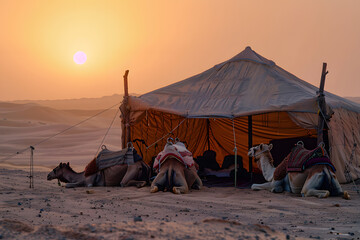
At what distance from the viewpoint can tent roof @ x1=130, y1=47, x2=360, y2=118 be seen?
1068 cm

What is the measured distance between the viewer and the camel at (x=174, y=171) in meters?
8.93

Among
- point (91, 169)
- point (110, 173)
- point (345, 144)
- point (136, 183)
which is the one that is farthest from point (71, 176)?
point (345, 144)

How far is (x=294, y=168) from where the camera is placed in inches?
342

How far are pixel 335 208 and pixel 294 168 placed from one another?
1680mm

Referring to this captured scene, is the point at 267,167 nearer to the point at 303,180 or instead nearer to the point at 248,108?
the point at 303,180

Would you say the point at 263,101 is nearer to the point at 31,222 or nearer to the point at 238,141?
the point at 238,141

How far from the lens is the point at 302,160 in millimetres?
8555

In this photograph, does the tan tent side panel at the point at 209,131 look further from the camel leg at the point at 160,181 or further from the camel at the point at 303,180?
the camel leg at the point at 160,181

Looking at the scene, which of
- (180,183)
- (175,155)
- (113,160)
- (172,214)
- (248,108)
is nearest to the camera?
(172,214)

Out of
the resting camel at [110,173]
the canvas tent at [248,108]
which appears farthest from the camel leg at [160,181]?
the canvas tent at [248,108]

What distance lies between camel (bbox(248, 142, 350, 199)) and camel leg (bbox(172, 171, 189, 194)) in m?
1.42

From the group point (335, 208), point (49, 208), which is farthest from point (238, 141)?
point (49, 208)

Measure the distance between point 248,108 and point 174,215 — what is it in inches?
202

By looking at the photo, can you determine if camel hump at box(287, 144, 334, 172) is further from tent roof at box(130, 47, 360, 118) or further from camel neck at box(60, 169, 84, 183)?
camel neck at box(60, 169, 84, 183)
